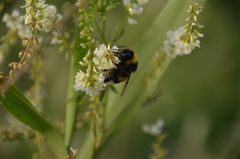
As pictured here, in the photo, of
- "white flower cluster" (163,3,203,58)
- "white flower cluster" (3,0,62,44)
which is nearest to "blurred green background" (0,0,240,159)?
"white flower cluster" (163,3,203,58)

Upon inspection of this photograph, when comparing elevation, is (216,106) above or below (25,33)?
below

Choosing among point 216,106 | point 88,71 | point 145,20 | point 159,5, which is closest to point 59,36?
point 88,71

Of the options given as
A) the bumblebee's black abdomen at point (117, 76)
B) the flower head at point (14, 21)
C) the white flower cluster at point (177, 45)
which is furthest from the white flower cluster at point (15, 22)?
the white flower cluster at point (177, 45)

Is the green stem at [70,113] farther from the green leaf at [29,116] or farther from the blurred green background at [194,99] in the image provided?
the blurred green background at [194,99]

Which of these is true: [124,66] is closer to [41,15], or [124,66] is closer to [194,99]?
[41,15]

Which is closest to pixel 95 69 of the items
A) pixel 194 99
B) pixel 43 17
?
pixel 43 17

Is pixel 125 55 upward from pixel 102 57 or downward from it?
downward

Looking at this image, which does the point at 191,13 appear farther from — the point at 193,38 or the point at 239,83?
the point at 239,83
